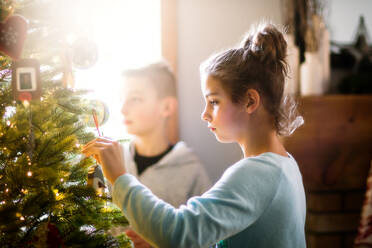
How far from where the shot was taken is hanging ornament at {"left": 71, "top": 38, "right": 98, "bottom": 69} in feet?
2.82

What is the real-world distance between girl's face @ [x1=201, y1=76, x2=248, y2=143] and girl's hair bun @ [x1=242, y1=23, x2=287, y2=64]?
10cm

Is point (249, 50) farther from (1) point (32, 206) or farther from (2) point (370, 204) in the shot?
(2) point (370, 204)

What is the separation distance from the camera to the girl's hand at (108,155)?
0.75 m

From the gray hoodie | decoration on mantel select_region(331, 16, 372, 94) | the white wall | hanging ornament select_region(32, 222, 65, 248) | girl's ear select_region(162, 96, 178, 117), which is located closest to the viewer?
hanging ornament select_region(32, 222, 65, 248)

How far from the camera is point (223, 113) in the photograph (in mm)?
812

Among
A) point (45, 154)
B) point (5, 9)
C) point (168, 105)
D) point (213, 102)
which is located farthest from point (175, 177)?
point (5, 9)

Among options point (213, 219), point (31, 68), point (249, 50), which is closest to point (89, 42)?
point (31, 68)

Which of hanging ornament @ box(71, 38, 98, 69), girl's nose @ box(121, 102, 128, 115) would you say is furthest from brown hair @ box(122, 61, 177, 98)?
hanging ornament @ box(71, 38, 98, 69)

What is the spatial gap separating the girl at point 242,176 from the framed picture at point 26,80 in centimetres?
15

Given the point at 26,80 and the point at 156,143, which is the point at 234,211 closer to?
the point at 26,80

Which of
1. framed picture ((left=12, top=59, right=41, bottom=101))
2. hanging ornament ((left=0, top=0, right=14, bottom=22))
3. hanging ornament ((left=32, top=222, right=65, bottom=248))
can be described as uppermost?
hanging ornament ((left=0, top=0, right=14, bottom=22))

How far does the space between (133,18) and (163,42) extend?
205mm

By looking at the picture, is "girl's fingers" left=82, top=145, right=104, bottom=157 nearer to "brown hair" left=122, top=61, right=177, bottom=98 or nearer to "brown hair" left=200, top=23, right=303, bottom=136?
"brown hair" left=200, top=23, right=303, bottom=136

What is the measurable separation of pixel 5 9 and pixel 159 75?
111 centimetres
